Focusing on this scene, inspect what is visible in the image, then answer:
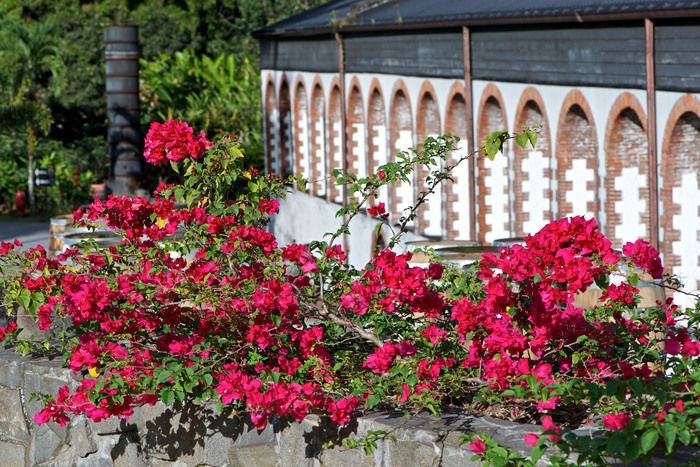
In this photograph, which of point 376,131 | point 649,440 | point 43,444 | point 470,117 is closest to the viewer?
point 649,440

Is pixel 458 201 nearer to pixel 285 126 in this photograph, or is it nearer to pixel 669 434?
pixel 285 126

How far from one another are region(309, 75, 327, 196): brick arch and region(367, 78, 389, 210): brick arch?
2.97 m

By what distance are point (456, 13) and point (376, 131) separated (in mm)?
5505

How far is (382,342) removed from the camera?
22.2ft

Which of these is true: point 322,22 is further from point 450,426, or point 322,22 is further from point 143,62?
point 450,426

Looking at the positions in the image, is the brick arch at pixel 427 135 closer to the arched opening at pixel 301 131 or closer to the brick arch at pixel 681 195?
the brick arch at pixel 681 195

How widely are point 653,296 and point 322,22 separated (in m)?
17.3

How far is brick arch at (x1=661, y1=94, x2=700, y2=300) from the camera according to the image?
14.7 m

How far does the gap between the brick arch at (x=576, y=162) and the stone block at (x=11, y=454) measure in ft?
31.9

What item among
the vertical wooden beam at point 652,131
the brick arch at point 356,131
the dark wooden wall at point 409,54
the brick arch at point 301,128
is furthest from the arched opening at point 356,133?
the vertical wooden beam at point 652,131

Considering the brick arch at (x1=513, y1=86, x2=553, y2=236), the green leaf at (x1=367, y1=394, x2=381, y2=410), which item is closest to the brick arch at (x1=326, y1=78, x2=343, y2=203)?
the brick arch at (x1=513, y1=86, x2=553, y2=236)

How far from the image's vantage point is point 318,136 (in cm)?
2916

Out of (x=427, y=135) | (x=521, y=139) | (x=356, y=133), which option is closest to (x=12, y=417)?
(x=521, y=139)

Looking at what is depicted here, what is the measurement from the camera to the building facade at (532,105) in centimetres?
1481
